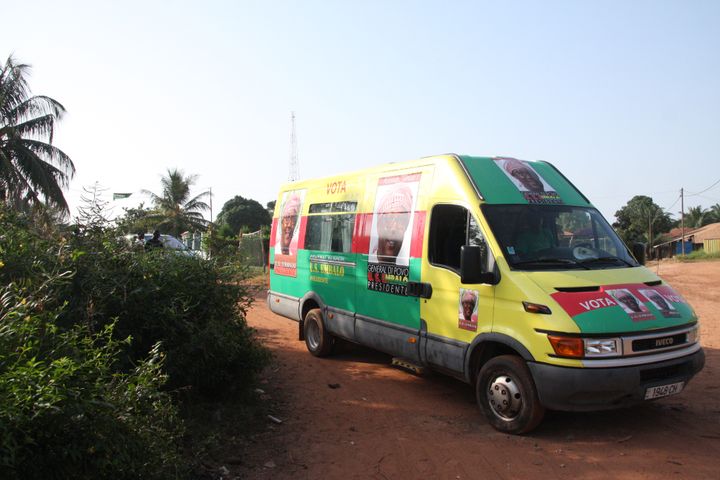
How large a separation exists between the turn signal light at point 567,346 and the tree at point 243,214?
51.6 metres

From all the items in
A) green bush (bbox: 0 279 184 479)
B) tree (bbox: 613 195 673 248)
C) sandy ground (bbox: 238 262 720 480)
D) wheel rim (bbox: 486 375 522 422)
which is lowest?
sandy ground (bbox: 238 262 720 480)

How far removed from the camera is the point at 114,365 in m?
4.68

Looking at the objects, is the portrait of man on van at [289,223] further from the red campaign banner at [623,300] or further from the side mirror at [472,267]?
the red campaign banner at [623,300]

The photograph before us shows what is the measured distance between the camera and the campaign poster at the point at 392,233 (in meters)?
6.52

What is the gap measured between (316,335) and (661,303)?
16.2 feet

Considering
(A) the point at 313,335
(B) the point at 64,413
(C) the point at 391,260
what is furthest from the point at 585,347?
(A) the point at 313,335

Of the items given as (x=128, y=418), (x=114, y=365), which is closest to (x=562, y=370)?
(x=128, y=418)

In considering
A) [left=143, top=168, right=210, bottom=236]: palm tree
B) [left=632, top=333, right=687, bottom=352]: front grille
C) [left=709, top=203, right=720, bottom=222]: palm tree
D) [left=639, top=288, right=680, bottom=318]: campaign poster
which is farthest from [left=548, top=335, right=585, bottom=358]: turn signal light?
[left=709, top=203, right=720, bottom=222]: palm tree

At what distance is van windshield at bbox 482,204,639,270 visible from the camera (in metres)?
5.32

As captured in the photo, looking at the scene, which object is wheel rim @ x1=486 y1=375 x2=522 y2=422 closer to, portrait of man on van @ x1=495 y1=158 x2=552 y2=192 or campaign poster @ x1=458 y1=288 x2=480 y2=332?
campaign poster @ x1=458 y1=288 x2=480 y2=332

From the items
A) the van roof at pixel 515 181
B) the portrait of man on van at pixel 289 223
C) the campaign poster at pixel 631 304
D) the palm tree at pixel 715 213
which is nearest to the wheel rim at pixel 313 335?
the portrait of man on van at pixel 289 223

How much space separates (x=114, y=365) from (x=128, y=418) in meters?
1.63

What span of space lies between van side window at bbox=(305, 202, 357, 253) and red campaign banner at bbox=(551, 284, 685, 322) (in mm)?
3465

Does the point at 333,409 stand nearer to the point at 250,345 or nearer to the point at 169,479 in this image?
the point at 250,345
